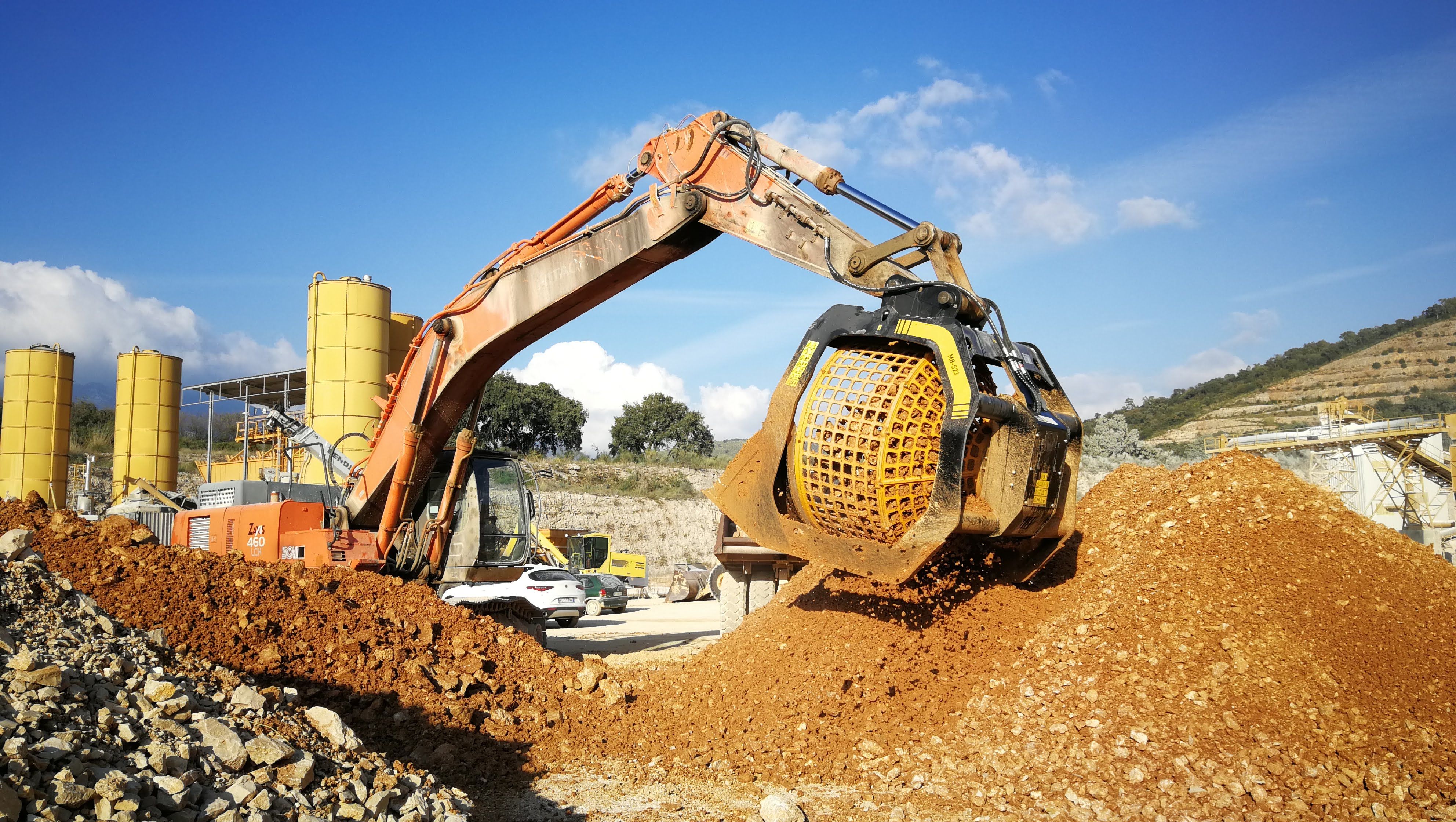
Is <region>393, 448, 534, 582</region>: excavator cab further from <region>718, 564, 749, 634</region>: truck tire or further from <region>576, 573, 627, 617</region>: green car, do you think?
<region>576, 573, 627, 617</region>: green car

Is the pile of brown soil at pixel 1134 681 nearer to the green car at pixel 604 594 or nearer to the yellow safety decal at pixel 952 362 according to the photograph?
the yellow safety decal at pixel 952 362

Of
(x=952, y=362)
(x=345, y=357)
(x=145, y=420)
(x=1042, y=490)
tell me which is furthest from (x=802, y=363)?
(x=145, y=420)

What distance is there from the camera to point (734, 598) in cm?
1064

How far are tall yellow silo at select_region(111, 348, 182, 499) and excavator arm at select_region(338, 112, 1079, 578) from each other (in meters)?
16.4

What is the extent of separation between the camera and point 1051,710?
5.36 m

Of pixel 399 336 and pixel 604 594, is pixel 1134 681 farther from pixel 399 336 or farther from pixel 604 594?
pixel 604 594

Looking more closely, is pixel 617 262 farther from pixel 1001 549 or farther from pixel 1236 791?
pixel 1236 791

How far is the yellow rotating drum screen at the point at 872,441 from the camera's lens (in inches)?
202

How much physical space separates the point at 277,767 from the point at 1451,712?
18.4ft

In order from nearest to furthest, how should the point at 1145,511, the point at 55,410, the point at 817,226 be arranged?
1. the point at 817,226
2. the point at 1145,511
3. the point at 55,410

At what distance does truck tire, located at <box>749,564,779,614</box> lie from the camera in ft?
34.9

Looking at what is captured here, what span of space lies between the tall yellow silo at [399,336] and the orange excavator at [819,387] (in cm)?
866

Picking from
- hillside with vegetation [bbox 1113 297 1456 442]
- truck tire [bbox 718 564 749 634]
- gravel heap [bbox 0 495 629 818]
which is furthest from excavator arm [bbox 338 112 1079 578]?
hillside with vegetation [bbox 1113 297 1456 442]

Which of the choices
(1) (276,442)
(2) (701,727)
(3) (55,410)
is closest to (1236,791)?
(2) (701,727)
